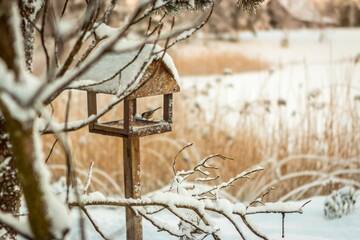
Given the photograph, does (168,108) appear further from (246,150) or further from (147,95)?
(246,150)

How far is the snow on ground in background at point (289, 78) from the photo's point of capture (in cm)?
443

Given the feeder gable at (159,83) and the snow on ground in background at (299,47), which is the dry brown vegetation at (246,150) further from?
the snow on ground in background at (299,47)

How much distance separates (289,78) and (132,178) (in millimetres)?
6832

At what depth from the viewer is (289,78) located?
8.43 metres

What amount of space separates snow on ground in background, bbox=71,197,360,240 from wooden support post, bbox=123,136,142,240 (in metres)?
0.17

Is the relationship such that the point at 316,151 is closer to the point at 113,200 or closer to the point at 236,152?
the point at 236,152

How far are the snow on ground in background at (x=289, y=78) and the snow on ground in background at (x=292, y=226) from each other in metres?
1.32

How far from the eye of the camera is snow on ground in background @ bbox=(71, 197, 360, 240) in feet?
7.06

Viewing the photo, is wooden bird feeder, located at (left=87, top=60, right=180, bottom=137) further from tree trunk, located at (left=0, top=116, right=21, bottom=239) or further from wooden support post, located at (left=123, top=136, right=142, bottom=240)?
tree trunk, located at (left=0, top=116, right=21, bottom=239)

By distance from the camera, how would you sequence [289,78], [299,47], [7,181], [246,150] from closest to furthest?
[7,181]
[246,150]
[289,78]
[299,47]

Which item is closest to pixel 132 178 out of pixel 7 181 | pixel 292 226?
pixel 7 181

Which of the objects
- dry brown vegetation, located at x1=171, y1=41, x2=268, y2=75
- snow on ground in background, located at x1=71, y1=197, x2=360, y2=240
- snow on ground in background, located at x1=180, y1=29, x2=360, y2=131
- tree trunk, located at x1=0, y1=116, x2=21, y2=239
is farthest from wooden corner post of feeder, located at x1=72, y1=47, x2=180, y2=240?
dry brown vegetation, located at x1=171, y1=41, x2=268, y2=75

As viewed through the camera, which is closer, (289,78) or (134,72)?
(134,72)

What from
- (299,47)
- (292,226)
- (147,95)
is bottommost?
(292,226)
